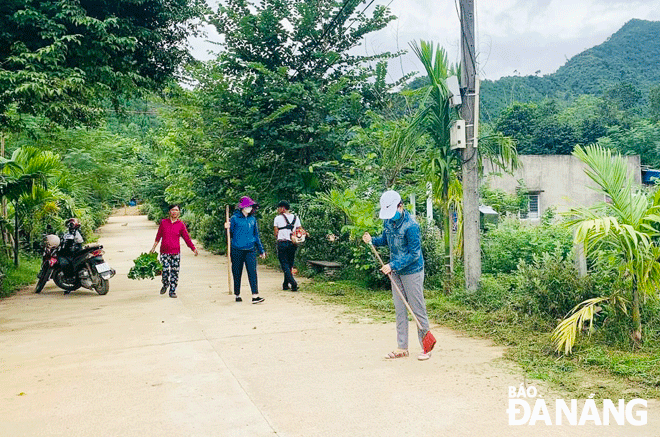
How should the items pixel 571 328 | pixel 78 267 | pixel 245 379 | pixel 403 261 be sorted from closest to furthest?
1. pixel 245 379
2. pixel 571 328
3. pixel 403 261
4. pixel 78 267

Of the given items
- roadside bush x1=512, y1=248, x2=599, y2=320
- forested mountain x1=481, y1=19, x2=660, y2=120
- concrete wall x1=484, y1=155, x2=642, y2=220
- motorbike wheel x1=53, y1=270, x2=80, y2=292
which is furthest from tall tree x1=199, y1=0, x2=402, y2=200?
forested mountain x1=481, y1=19, x2=660, y2=120

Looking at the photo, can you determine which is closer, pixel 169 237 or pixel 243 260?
pixel 243 260

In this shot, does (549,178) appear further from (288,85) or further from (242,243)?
(242,243)

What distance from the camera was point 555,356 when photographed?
6.02 meters

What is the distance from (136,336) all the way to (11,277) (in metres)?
7.41

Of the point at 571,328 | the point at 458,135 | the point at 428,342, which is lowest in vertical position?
the point at 428,342

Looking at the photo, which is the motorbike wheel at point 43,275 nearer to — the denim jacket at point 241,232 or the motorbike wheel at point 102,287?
the motorbike wheel at point 102,287

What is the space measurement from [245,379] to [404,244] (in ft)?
6.87

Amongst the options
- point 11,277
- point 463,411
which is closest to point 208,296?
point 11,277

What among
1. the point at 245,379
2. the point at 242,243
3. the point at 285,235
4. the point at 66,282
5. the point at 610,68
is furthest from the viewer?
the point at 610,68

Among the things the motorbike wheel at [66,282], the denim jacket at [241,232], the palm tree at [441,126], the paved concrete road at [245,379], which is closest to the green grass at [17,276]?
the motorbike wheel at [66,282]

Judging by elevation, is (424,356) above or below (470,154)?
below

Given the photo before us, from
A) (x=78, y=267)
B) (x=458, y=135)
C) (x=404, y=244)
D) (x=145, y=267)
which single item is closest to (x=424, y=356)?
(x=404, y=244)

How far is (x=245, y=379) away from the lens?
568cm
